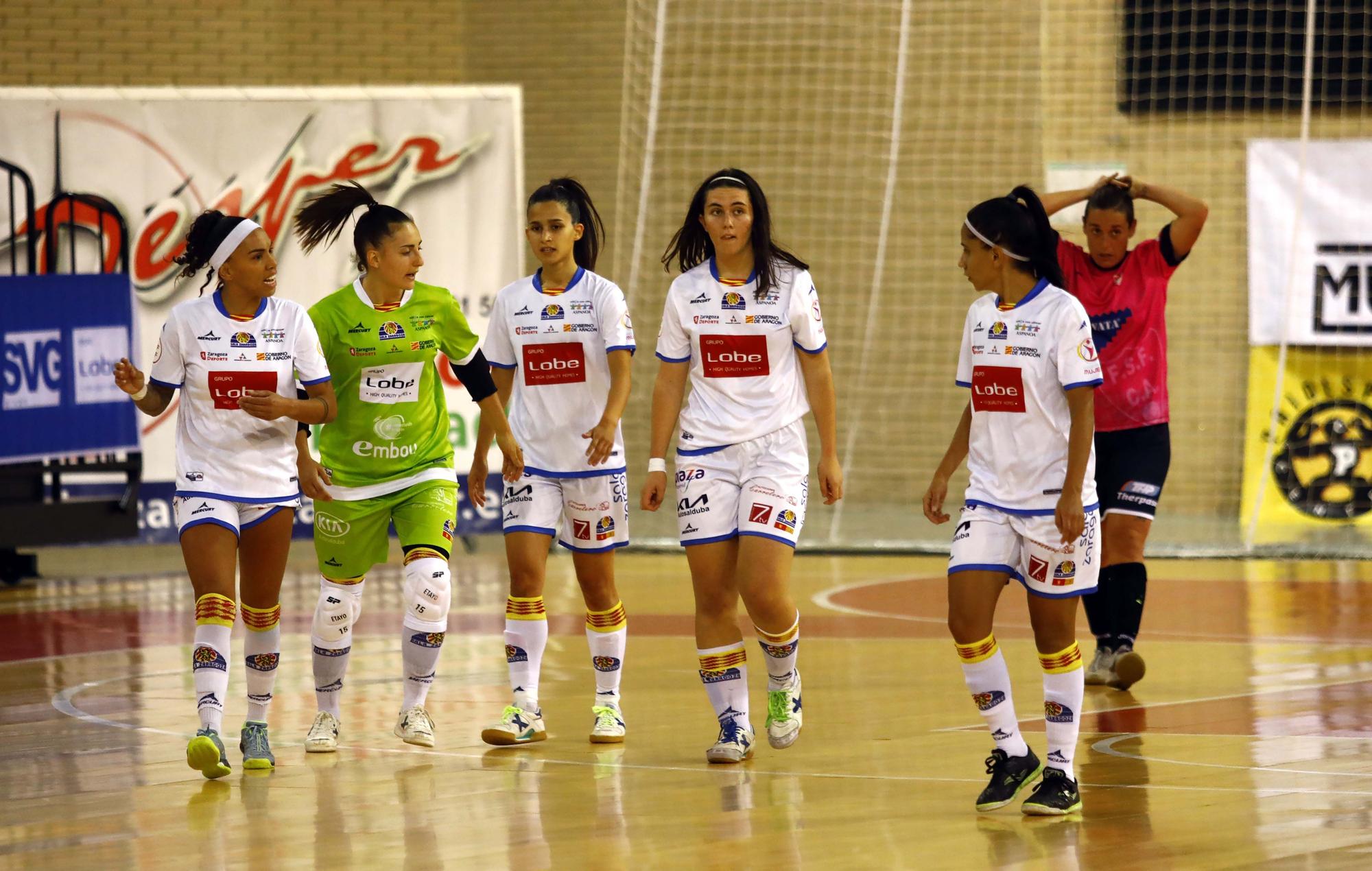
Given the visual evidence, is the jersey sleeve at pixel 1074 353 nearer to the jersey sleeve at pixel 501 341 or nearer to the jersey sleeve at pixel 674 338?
the jersey sleeve at pixel 674 338

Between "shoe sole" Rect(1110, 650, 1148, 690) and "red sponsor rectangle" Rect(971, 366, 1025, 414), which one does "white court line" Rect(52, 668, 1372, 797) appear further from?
"red sponsor rectangle" Rect(971, 366, 1025, 414)

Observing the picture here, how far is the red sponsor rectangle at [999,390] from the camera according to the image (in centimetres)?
581

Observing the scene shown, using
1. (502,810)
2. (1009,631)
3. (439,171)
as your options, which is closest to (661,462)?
(502,810)

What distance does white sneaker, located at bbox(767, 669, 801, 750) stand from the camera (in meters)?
6.70

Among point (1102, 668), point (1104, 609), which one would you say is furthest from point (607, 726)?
point (1104, 609)

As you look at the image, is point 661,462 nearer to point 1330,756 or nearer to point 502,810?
point 502,810

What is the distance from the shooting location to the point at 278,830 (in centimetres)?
559

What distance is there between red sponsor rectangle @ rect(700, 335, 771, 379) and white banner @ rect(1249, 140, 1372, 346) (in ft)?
32.7

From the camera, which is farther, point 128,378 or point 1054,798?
point 128,378

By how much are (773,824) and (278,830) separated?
147 centimetres

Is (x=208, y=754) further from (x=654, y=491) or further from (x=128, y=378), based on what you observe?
(x=654, y=491)

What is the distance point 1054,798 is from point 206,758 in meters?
2.80

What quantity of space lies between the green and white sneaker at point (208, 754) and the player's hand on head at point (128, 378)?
1.20 metres

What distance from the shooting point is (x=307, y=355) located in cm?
670
